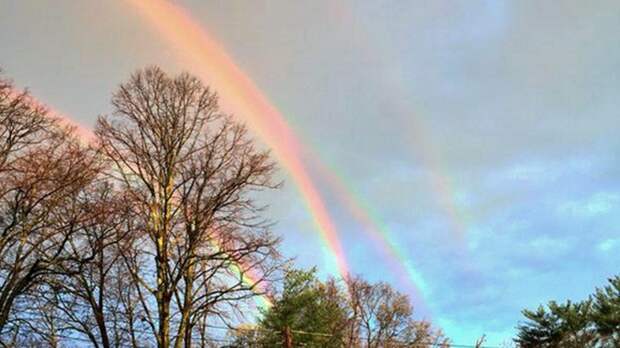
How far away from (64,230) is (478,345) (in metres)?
24.2

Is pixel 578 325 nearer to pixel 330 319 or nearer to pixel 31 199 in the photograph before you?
pixel 330 319

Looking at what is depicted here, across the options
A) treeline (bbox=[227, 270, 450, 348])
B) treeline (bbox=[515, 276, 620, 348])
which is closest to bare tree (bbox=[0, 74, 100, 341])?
treeline (bbox=[227, 270, 450, 348])

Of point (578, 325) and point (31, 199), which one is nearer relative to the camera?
point (31, 199)

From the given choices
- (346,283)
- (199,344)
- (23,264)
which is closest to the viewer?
(23,264)

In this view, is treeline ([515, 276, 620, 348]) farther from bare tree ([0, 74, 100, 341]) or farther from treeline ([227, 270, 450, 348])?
bare tree ([0, 74, 100, 341])

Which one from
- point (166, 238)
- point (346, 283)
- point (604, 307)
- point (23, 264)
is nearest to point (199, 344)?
point (166, 238)

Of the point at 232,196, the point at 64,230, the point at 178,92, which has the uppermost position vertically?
the point at 178,92

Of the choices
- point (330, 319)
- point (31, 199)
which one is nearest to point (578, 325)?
point (330, 319)

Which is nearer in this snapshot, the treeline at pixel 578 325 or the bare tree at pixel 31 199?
the bare tree at pixel 31 199

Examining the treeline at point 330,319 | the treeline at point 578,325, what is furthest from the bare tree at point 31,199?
the treeline at point 578,325

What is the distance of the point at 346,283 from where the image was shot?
148 feet

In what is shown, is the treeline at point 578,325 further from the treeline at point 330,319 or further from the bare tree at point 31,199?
the bare tree at point 31,199

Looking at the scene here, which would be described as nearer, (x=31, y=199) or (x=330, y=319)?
(x=31, y=199)

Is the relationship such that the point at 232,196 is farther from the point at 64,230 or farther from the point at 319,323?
the point at 319,323
